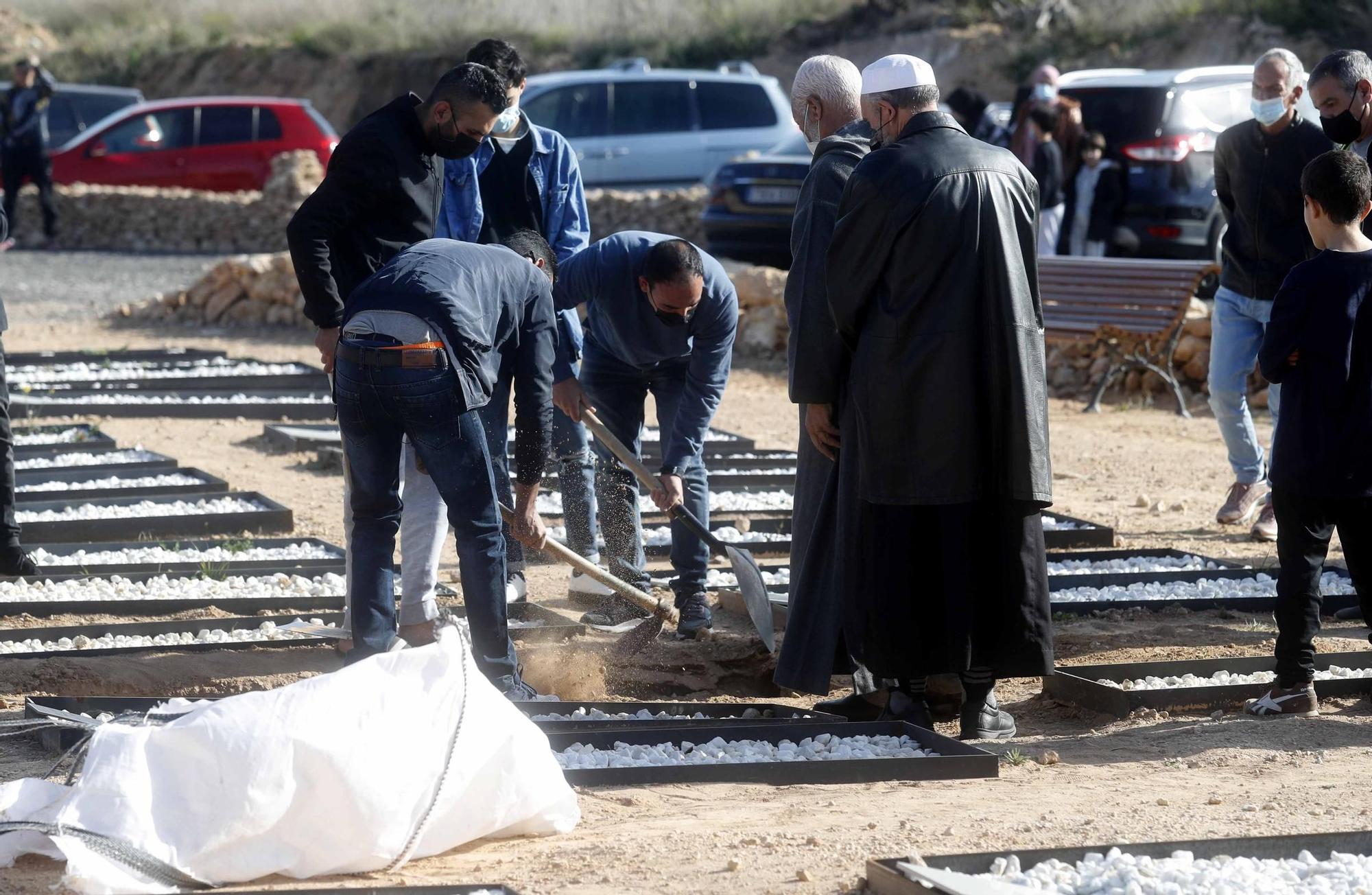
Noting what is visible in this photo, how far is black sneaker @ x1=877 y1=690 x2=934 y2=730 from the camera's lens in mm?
4629

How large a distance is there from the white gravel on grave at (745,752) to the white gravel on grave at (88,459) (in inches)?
206

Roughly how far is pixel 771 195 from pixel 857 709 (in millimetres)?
10158

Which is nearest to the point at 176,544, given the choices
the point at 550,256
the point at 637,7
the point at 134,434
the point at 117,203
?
the point at 550,256

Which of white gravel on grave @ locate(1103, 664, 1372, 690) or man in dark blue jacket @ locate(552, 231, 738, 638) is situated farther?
man in dark blue jacket @ locate(552, 231, 738, 638)

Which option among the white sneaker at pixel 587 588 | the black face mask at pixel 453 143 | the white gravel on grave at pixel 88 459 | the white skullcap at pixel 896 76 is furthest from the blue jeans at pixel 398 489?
the white gravel on grave at pixel 88 459

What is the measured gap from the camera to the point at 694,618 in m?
5.88

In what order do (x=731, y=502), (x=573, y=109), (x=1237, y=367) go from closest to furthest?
(x=1237, y=367) < (x=731, y=502) < (x=573, y=109)

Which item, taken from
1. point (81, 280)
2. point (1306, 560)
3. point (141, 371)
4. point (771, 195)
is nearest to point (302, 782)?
point (1306, 560)

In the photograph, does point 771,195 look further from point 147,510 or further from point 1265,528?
point 147,510

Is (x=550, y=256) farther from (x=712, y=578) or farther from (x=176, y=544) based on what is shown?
(x=176, y=544)

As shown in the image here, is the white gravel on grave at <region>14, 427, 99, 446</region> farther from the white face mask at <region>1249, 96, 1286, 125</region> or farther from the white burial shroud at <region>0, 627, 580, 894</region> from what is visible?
the white face mask at <region>1249, 96, 1286, 125</region>

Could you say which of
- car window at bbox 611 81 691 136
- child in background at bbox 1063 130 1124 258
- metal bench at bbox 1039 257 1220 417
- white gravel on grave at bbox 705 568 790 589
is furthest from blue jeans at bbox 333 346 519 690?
car window at bbox 611 81 691 136

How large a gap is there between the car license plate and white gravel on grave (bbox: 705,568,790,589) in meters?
8.14

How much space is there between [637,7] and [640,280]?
3337 centimetres
